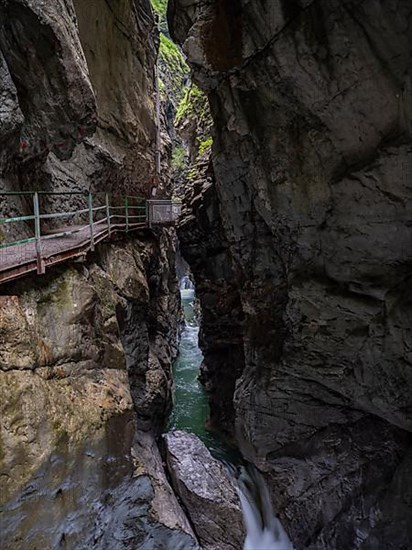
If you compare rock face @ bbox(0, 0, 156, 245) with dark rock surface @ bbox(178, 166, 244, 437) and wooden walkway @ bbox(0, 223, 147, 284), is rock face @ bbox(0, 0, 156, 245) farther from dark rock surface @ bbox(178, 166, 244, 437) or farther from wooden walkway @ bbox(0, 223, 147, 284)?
dark rock surface @ bbox(178, 166, 244, 437)

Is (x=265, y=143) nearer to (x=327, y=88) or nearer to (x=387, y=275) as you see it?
(x=327, y=88)

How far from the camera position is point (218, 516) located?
906 cm

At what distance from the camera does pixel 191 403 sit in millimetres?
16922

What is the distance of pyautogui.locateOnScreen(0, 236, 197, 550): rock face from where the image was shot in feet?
15.2

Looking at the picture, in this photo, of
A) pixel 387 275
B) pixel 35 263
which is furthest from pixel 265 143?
pixel 35 263

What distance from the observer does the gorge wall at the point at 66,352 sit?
478cm

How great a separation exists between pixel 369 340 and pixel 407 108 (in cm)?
460

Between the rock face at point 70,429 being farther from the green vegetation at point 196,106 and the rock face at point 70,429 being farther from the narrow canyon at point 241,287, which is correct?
the green vegetation at point 196,106

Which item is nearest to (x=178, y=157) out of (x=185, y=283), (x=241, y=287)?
(x=185, y=283)

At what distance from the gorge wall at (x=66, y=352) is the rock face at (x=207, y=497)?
0.39 metres

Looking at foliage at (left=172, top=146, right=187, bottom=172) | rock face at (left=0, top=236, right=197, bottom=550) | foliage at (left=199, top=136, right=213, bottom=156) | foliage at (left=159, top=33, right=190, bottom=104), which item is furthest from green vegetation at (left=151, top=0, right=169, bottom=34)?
rock face at (left=0, top=236, right=197, bottom=550)

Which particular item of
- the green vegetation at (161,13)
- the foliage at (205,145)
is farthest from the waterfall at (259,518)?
the green vegetation at (161,13)

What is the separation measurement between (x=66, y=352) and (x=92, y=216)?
387cm

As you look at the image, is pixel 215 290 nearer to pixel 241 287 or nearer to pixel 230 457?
pixel 241 287
